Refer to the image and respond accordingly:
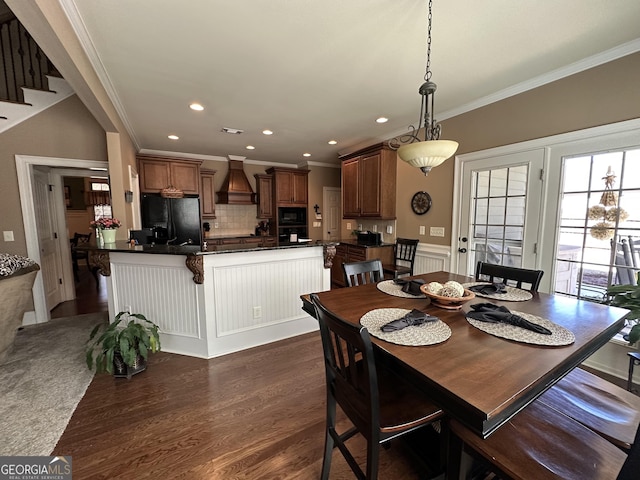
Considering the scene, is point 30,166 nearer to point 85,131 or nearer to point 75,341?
point 85,131

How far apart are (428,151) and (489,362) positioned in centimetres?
113

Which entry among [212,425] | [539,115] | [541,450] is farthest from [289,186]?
[541,450]

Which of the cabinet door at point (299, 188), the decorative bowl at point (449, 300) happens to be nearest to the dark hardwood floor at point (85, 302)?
the cabinet door at point (299, 188)

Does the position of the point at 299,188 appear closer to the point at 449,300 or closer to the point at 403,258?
the point at 403,258

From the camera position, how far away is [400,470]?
4.64 feet

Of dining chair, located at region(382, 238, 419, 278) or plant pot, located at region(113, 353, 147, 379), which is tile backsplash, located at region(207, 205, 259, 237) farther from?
plant pot, located at region(113, 353, 147, 379)

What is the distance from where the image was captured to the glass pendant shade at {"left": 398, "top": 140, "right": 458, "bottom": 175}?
152cm

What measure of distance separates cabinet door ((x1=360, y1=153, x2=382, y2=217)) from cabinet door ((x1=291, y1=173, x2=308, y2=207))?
1.93 meters

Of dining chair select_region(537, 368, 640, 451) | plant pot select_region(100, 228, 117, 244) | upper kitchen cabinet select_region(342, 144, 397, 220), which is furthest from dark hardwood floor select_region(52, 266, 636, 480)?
upper kitchen cabinet select_region(342, 144, 397, 220)

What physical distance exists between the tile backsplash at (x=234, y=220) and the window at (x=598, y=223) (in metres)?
5.47

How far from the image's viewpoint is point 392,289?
1824mm

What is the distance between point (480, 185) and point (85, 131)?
4.86m

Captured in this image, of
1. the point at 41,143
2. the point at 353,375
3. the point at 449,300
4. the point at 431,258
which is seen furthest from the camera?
the point at 431,258

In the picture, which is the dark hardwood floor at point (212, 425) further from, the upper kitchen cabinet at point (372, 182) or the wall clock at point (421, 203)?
the upper kitchen cabinet at point (372, 182)
